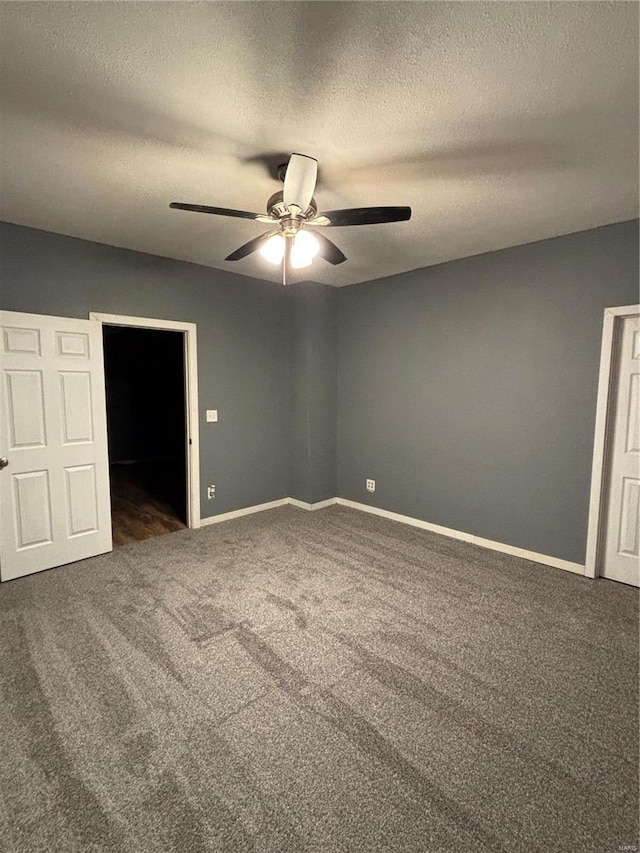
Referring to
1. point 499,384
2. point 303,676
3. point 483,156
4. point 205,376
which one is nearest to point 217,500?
point 205,376

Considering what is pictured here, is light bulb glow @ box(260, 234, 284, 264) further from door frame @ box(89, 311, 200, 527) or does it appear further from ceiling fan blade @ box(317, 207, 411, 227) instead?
door frame @ box(89, 311, 200, 527)

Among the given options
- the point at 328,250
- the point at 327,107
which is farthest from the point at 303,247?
the point at 327,107

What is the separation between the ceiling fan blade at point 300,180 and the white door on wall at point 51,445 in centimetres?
213

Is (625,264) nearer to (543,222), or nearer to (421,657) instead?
(543,222)

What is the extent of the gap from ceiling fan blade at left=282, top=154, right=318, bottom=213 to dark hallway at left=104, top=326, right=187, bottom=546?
4.69m

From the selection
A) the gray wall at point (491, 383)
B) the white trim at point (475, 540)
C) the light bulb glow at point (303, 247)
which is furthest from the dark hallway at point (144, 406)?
the light bulb glow at point (303, 247)

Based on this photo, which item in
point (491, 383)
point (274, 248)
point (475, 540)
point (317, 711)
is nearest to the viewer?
point (317, 711)

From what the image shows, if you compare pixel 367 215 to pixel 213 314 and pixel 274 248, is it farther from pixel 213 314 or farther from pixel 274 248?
pixel 213 314

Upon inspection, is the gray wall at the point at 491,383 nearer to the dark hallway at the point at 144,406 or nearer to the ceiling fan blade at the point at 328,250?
the ceiling fan blade at the point at 328,250

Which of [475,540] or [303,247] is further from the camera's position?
[475,540]

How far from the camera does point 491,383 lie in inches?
133

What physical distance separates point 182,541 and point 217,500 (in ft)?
1.93

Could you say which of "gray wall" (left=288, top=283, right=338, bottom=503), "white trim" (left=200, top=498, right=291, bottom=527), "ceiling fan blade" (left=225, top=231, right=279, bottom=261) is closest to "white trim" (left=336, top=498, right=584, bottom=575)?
"gray wall" (left=288, top=283, right=338, bottom=503)

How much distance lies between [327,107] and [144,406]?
6983 millimetres
